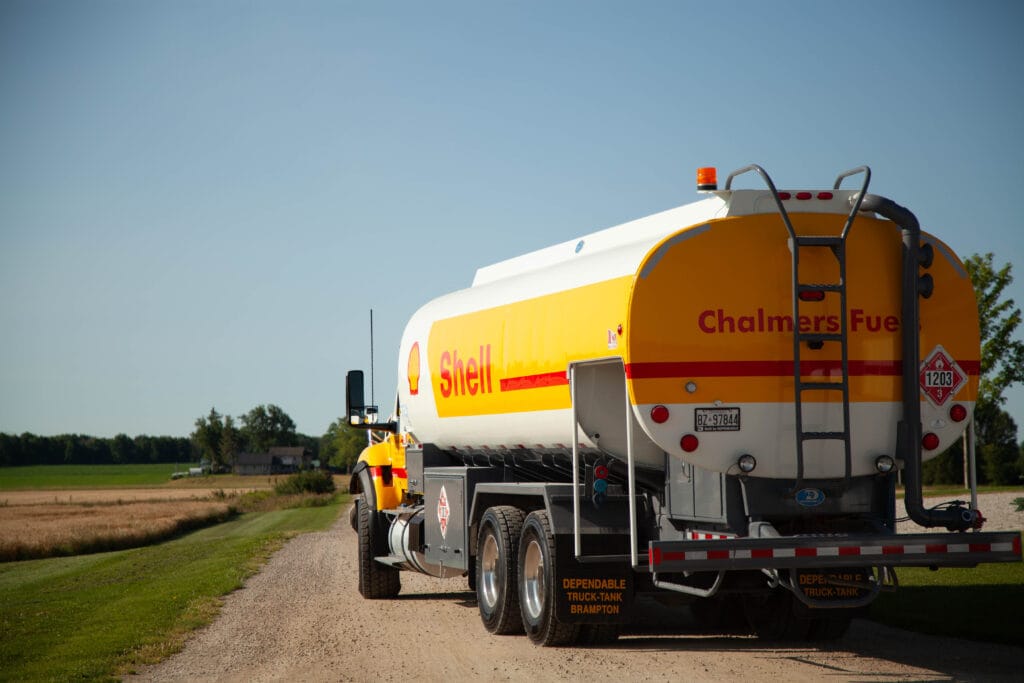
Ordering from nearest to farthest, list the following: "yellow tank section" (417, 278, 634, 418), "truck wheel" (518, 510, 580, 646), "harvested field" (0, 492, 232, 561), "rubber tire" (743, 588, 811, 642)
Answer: "yellow tank section" (417, 278, 634, 418)
"truck wheel" (518, 510, 580, 646)
"rubber tire" (743, 588, 811, 642)
"harvested field" (0, 492, 232, 561)

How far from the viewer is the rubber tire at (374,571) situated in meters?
18.5

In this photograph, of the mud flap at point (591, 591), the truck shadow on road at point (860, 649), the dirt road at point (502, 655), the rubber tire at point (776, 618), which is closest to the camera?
the truck shadow on road at point (860, 649)

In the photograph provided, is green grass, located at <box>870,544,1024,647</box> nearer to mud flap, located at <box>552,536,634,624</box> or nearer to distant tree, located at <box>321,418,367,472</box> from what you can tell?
mud flap, located at <box>552,536,634,624</box>


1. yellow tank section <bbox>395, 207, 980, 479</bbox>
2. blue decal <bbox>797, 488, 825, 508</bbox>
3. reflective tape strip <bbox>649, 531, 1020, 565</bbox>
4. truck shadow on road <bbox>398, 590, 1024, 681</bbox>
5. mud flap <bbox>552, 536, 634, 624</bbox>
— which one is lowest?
truck shadow on road <bbox>398, 590, 1024, 681</bbox>

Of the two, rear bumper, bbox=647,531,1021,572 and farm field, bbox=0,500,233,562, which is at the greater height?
rear bumper, bbox=647,531,1021,572

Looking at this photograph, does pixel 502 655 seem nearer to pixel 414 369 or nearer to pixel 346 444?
pixel 414 369

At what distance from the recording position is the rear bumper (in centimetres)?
988

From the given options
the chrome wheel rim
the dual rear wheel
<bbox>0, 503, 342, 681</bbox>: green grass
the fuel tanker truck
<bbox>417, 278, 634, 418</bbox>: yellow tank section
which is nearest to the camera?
the fuel tanker truck

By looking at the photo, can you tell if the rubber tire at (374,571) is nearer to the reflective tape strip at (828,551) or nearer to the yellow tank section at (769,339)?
the yellow tank section at (769,339)

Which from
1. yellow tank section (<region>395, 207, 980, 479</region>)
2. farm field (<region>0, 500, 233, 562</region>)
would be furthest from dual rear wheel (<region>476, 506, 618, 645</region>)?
farm field (<region>0, 500, 233, 562</region>)

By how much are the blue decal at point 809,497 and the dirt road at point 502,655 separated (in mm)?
1440

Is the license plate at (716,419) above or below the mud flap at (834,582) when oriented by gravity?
above

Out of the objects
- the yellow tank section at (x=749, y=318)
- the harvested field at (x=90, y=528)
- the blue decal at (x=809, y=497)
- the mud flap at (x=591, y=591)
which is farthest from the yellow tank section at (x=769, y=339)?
the harvested field at (x=90, y=528)

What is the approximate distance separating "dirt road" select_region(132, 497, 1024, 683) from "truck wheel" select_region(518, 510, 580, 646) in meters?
0.18
